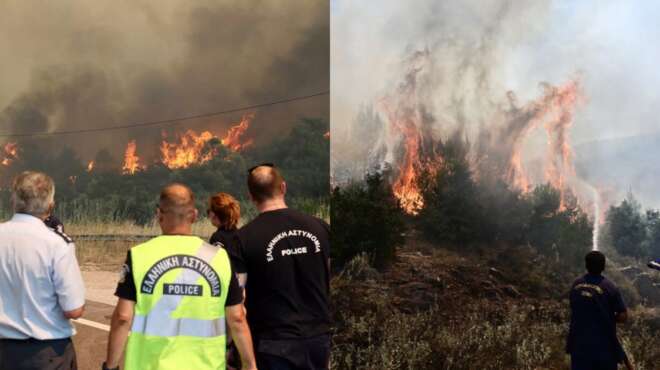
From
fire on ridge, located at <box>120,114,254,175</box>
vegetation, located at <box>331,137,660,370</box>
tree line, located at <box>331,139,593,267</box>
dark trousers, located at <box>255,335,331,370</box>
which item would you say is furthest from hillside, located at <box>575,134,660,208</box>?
dark trousers, located at <box>255,335,331,370</box>

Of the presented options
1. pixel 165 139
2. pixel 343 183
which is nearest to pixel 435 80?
pixel 343 183

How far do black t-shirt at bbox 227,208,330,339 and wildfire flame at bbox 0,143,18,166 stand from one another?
417 cm

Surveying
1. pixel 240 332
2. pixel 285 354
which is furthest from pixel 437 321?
pixel 240 332

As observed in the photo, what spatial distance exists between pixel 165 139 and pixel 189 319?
153 inches

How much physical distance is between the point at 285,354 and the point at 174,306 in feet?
2.15

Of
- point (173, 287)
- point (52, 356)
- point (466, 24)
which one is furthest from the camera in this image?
point (466, 24)

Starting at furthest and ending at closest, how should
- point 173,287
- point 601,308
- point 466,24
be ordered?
point 466,24 < point 601,308 < point 173,287

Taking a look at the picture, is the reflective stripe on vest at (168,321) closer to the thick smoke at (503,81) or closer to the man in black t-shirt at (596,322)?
the man in black t-shirt at (596,322)

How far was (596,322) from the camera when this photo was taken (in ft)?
15.3

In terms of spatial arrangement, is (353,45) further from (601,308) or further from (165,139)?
(601,308)

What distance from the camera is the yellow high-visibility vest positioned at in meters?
2.80

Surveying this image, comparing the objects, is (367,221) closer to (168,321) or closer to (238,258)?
(238,258)

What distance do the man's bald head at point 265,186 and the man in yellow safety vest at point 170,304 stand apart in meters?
0.54

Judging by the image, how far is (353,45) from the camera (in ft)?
20.9
